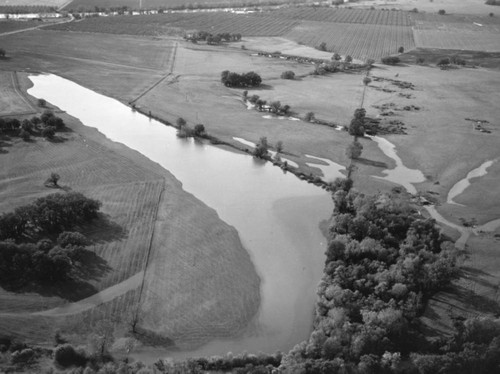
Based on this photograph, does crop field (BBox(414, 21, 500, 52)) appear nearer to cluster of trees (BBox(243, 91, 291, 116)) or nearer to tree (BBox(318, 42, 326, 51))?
tree (BBox(318, 42, 326, 51))

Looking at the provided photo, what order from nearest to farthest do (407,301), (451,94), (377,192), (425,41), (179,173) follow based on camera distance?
1. (407,301)
2. (377,192)
3. (179,173)
4. (451,94)
5. (425,41)

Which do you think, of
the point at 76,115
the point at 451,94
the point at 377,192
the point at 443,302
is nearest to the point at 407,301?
the point at 443,302

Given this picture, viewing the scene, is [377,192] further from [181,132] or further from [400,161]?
[181,132]

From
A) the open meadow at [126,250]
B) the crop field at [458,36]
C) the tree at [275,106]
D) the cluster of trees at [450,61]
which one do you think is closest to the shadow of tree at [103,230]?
the open meadow at [126,250]

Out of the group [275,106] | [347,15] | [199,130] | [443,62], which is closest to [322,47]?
[443,62]

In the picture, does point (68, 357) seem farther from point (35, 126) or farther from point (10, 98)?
Answer: point (10, 98)

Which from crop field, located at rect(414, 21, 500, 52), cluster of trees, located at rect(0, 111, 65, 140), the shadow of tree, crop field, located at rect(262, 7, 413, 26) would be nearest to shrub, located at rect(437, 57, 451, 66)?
crop field, located at rect(414, 21, 500, 52)
